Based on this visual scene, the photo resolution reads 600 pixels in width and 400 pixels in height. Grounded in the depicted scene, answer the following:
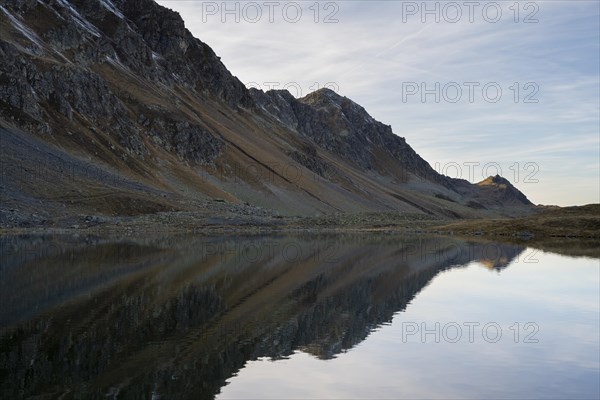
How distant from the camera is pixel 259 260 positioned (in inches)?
2066

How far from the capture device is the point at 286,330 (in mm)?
25188

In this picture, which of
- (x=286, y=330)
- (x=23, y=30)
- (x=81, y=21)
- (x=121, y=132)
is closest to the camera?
(x=286, y=330)

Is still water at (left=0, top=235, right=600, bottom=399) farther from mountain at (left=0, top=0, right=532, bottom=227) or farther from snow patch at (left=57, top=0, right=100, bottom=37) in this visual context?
snow patch at (left=57, top=0, right=100, bottom=37)

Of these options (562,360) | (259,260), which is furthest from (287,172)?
(562,360)

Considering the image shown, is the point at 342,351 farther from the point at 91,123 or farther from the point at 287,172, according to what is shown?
the point at 287,172

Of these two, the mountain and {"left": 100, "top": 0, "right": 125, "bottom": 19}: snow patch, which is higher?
{"left": 100, "top": 0, "right": 125, "bottom": 19}: snow patch

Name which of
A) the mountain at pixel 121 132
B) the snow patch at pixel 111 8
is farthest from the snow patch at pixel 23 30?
the snow patch at pixel 111 8

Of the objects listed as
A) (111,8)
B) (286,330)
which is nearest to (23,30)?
(111,8)

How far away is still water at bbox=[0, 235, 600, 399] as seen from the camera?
17.7 meters

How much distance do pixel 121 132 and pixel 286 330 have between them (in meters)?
115

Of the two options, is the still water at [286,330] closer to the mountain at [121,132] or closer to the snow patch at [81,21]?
the mountain at [121,132]

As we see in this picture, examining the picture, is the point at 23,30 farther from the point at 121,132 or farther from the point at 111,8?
the point at 111,8

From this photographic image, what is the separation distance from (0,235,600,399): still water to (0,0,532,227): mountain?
48.9 metres

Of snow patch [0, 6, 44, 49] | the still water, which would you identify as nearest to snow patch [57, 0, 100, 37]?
snow patch [0, 6, 44, 49]
